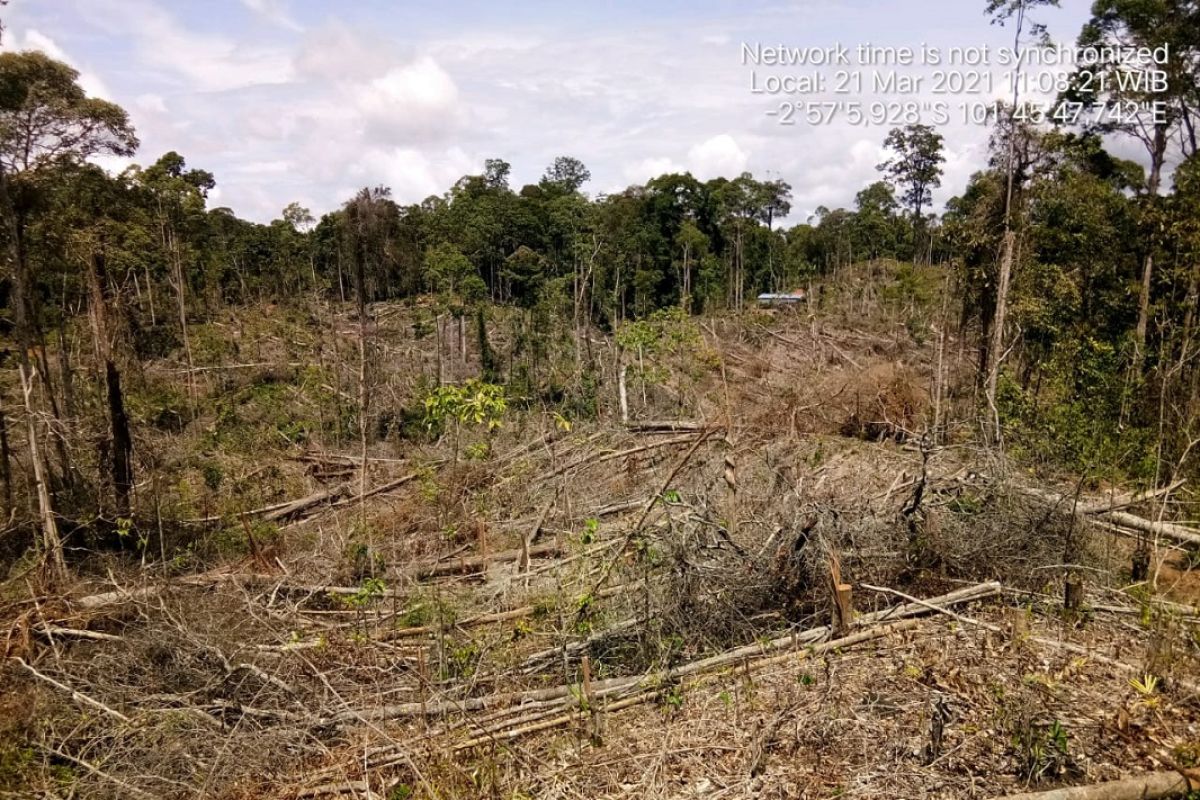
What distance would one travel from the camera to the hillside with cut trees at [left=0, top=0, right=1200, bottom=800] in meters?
3.84

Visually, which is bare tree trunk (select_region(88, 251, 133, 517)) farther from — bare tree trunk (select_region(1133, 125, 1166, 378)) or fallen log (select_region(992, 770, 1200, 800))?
bare tree trunk (select_region(1133, 125, 1166, 378))

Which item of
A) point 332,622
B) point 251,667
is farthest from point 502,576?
point 251,667

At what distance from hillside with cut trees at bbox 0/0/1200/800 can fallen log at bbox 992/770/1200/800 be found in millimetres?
30

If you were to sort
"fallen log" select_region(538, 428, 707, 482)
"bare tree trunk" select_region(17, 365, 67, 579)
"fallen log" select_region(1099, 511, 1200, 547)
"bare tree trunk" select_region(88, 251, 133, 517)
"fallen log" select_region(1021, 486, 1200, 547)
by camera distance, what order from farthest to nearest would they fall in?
"fallen log" select_region(538, 428, 707, 482) < "bare tree trunk" select_region(88, 251, 133, 517) < "bare tree trunk" select_region(17, 365, 67, 579) < "fallen log" select_region(1099, 511, 1200, 547) < "fallen log" select_region(1021, 486, 1200, 547)

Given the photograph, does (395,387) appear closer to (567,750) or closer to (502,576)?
(502,576)

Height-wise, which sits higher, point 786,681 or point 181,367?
point 181,367

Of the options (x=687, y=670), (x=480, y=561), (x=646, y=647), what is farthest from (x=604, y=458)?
(x=687, y=670)

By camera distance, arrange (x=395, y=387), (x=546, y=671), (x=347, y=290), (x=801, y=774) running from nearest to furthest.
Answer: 1. (x=801, y=774)
2. (x=546, y=671)
3. (x=395, y=387)
4. (x=347, y=290)

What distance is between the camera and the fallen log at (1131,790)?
294 centimetres

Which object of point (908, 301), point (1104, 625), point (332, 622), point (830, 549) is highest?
point (908, 301)

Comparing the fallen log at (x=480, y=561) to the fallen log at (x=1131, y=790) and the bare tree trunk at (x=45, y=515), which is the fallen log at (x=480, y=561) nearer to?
the bare tree trunk at (x=45, y=515)

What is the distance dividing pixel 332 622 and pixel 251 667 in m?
1.46

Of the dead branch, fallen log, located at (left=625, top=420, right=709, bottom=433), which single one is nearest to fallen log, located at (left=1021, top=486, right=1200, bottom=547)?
fallen log, located at (left=625, top=420, right=709, bottom=433)

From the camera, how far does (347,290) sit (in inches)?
1284
